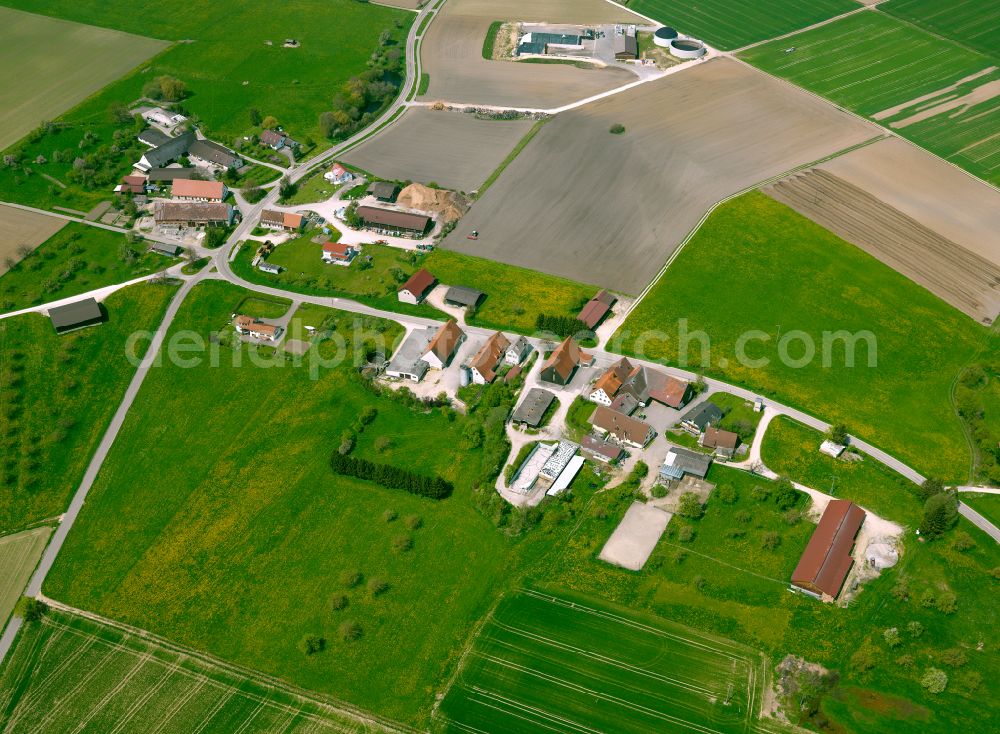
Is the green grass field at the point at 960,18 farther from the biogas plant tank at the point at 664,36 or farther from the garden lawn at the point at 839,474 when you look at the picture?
the garden lawn at the point at 839,474

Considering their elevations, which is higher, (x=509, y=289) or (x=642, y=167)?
(x=642, y=167)

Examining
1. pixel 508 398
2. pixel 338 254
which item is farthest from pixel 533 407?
pixel 338 254

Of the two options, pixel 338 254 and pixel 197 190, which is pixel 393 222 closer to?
pixel 338 254

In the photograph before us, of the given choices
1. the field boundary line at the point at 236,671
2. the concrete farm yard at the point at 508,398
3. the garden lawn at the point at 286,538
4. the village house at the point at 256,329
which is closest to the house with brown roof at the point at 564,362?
the concrete farm yard at the point at 508,398

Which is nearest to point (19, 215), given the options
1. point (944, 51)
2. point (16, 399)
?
point (16, 399)

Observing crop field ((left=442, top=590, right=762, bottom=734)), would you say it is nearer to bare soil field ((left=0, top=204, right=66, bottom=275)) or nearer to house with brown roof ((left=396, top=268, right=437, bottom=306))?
house with brown roof ((left=396, top=268, right=437, bottom=306))

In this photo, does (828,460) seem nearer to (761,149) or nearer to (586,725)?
(586,725)
